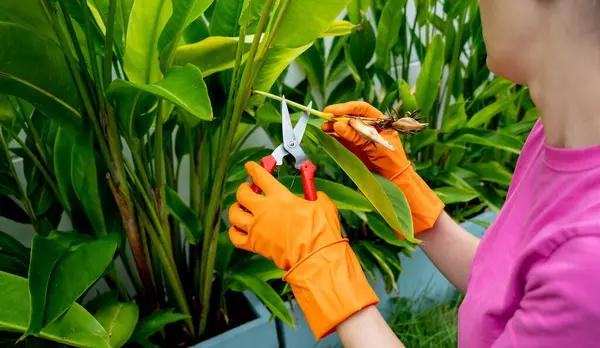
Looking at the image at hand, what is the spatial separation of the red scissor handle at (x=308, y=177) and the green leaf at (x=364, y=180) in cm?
3

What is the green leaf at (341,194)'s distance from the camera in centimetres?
73

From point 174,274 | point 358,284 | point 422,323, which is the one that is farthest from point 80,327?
point 422,323

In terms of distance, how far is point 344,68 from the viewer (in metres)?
1.05

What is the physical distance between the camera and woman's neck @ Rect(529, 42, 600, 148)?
0.35 metres

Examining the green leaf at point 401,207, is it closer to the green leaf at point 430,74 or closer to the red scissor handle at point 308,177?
the red scissor handle at point 308,177

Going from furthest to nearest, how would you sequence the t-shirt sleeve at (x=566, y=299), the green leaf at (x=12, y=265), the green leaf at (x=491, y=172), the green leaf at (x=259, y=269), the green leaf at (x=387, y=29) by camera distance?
the green leaf at (x=491, y=172) → the green leaf at (x=387, y=29) → the green leaf at (x=259, y=269) → the green leaf at (x=12, y=265) → the t-shirt sleeve at (x=566, y=299)

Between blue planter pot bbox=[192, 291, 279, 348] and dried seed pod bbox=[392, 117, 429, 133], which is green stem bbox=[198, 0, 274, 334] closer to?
blue planter pot bbox=[192, 291, 279, 348]

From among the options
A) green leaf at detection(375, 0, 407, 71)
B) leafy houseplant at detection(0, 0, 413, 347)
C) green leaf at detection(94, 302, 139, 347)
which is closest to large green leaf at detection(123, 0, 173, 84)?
leafy houseplant at detection(0, 0, 413, 347)

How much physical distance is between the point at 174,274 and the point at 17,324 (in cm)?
25

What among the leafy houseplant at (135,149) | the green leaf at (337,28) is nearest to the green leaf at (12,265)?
the leafy houseplant at (135,149)

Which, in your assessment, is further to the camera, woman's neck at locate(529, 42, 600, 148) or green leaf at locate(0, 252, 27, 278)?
green leaf at locate(0, 252, 27, 278)

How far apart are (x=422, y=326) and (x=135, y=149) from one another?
0.75 metres

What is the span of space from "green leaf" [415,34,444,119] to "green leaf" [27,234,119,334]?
26.0 inches

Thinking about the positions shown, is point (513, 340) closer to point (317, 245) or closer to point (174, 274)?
point (317, 245)
